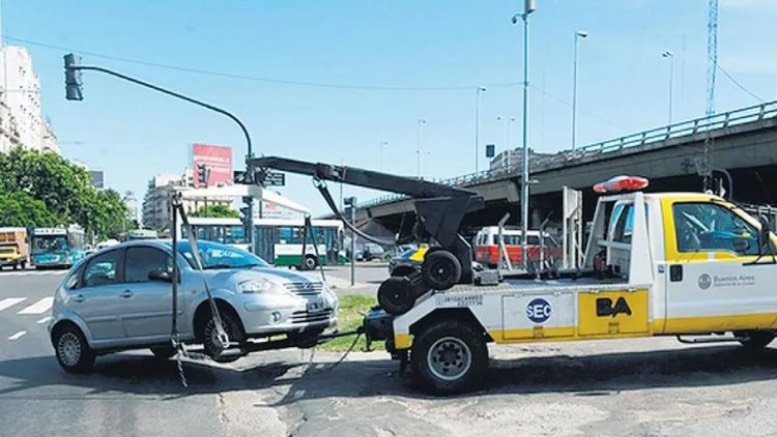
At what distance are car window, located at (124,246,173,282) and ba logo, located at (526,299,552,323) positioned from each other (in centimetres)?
455

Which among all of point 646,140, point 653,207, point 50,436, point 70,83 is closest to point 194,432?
point 50,436

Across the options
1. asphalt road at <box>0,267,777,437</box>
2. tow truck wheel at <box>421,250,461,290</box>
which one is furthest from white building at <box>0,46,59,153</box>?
tow truck wheel at <box>421,250,461,290</box>

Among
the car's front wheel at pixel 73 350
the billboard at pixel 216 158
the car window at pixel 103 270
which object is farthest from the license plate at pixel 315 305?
the billboard at pixel 216 158

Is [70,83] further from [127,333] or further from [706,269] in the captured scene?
[706,269]

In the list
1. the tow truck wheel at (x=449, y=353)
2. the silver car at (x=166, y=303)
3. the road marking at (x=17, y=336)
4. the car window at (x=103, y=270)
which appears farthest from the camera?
the road marking at (x=17, y=336)

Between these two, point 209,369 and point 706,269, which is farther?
point 209,369

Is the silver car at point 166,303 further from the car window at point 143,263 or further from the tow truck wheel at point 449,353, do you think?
the tow truck wheel at point 449,353

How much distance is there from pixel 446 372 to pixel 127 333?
4.12m

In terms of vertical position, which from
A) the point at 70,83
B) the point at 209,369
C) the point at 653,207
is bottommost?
the point at 209,369

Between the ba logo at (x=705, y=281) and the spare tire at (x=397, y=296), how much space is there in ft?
9.99

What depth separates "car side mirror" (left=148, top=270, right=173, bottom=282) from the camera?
29.1 feet

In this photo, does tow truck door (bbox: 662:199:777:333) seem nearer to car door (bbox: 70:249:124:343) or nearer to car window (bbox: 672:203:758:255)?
car window (bbox: 672:203:758:255)

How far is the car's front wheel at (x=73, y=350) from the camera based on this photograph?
924 cm

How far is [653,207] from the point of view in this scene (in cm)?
779
